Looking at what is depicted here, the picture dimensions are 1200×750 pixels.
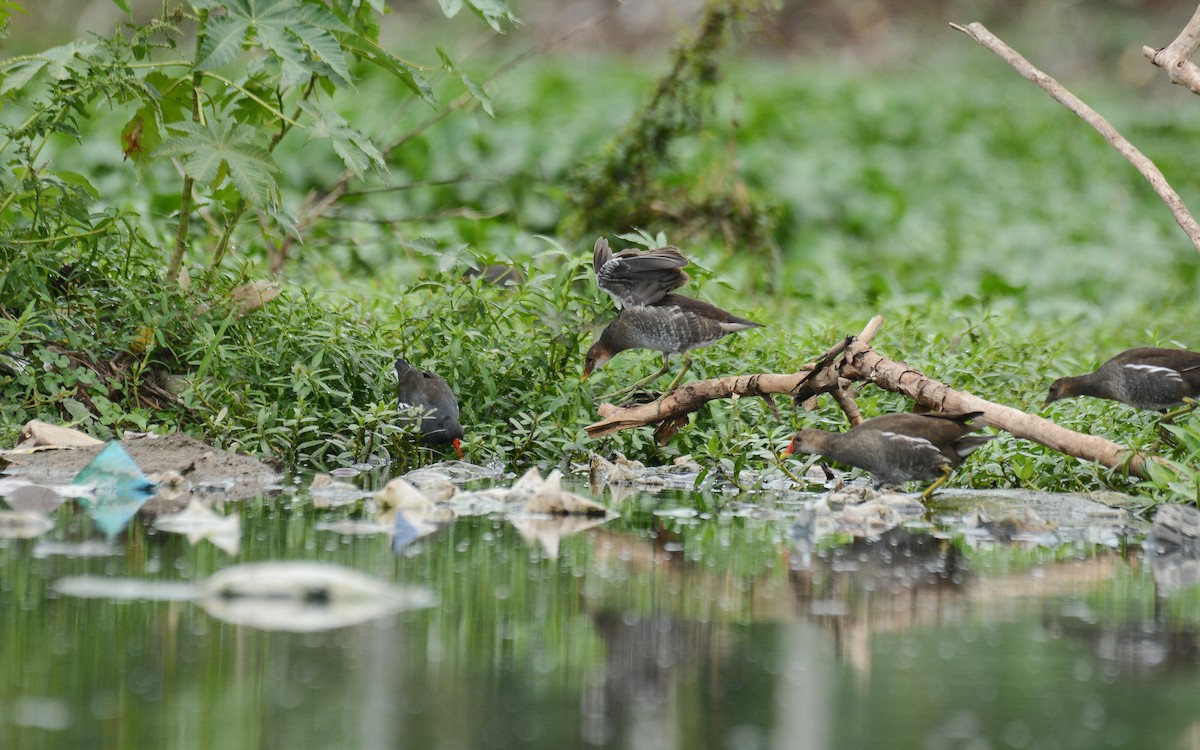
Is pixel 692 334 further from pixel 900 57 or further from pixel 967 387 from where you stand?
pixel 900 57

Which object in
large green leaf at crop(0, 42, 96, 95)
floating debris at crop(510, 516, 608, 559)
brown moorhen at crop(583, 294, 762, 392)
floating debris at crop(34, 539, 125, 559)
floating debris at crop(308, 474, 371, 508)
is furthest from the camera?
brown moorhen at crop(583, 294, 762, 392)

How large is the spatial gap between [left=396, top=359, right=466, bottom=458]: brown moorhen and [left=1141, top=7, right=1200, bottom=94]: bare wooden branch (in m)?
2.99

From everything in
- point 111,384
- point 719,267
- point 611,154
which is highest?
point 611,154

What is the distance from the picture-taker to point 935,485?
16.2 feet

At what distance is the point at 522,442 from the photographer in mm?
5875

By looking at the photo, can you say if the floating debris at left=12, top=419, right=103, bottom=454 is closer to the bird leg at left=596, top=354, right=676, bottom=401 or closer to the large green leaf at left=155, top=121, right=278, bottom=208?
the large green leaf at left=155, top=121, right=278, bottom=208

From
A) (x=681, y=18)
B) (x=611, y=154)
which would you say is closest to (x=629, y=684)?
(x=611, y=154)

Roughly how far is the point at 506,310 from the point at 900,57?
19.3 m

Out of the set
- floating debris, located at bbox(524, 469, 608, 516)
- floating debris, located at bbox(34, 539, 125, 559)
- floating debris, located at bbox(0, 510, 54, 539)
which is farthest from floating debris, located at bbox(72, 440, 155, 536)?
floating debris, located at bbox(524, 469, 608, 516)

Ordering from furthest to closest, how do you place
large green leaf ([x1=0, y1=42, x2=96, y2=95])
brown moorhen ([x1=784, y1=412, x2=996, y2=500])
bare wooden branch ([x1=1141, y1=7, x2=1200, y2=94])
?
bare wooden branch ([x1=1141, y1=7, x2=1200, y2=94]) < large green leaf ([x1=0, y1=42, x2=96, y2=95]) < brown moorhen ([x1=784, y1=412, x2=996, y2=500])

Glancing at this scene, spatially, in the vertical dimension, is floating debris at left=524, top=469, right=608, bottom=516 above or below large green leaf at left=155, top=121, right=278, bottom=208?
below

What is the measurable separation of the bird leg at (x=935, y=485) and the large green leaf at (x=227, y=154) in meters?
2.57

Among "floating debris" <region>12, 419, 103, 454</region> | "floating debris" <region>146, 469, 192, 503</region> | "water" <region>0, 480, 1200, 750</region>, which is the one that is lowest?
"water" <region>0, 480, 1200, 750</region>

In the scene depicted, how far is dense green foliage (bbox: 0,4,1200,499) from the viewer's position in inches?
223
